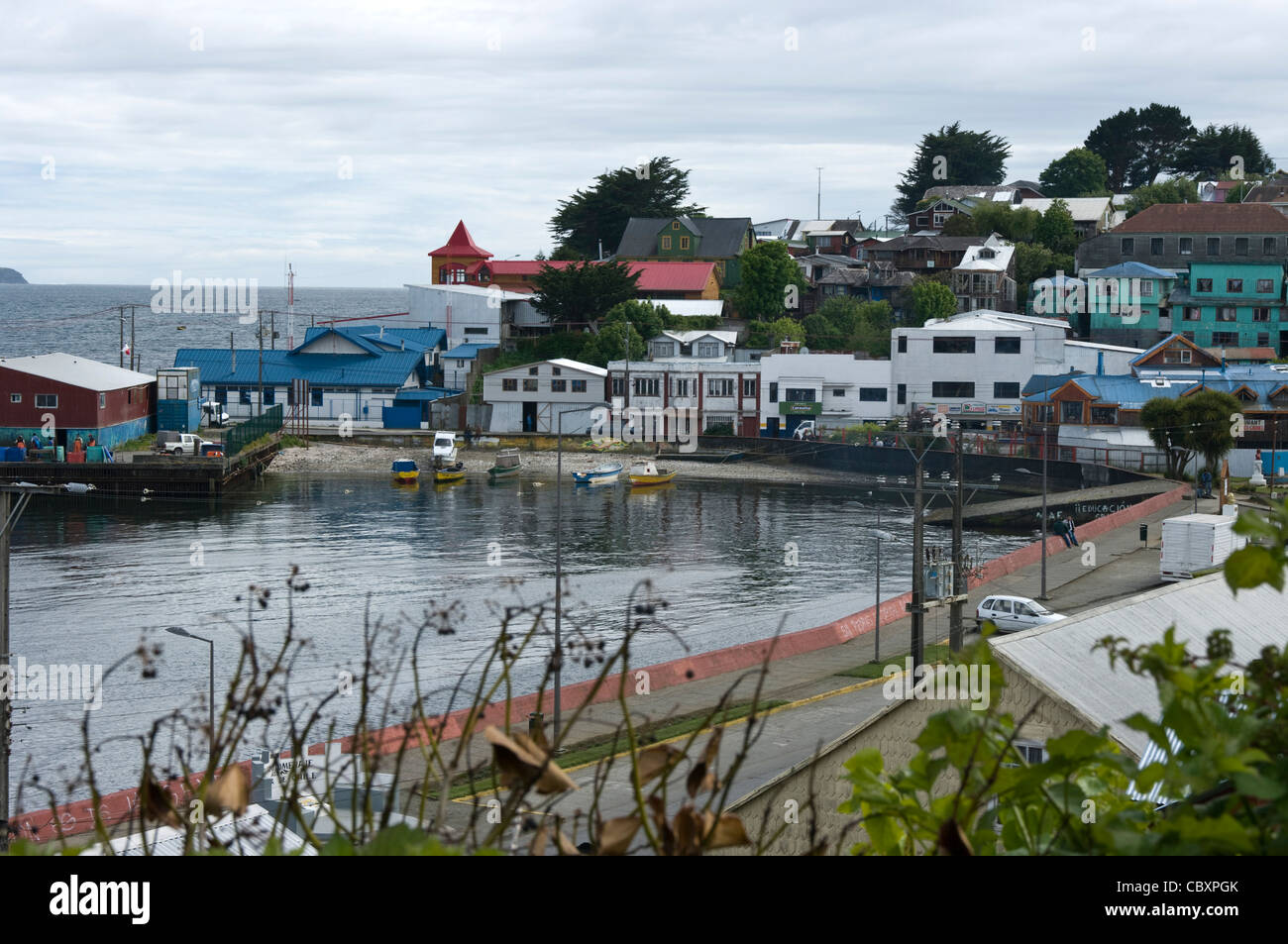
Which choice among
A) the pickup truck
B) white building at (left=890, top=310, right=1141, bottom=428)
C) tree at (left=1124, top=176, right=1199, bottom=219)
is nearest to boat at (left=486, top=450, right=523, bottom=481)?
the pickup truck

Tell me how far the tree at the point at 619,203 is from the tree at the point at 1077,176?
43064mm

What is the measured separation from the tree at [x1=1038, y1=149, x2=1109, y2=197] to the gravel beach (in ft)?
264

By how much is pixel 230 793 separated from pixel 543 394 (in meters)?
88.6

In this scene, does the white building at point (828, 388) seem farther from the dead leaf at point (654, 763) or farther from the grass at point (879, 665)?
the dead leaf at point (654, 763)

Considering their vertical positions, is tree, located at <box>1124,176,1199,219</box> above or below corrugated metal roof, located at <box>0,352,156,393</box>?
above

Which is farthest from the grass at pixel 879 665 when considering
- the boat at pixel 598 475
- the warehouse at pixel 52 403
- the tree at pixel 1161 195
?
the tree at pixel 1161 195

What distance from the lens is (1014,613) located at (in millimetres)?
41531

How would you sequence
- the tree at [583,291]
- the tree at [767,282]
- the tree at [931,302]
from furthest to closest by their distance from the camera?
the tree at [767,282], the tree at [931,302], the tree at [583,291]

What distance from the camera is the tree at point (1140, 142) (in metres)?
160

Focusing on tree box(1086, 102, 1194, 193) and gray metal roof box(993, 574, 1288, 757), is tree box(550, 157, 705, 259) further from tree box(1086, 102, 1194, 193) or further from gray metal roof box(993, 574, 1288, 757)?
gray metal roof box(993, 574, 1288, 757)

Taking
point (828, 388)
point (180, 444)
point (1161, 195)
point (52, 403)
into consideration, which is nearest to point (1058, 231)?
point (1161, 195)

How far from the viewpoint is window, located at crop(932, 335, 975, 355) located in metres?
87.5

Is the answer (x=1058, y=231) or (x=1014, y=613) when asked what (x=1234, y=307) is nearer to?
(x=1058, y=231)

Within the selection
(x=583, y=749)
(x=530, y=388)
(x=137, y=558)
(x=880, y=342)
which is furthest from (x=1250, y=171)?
(x=583, y=749)
